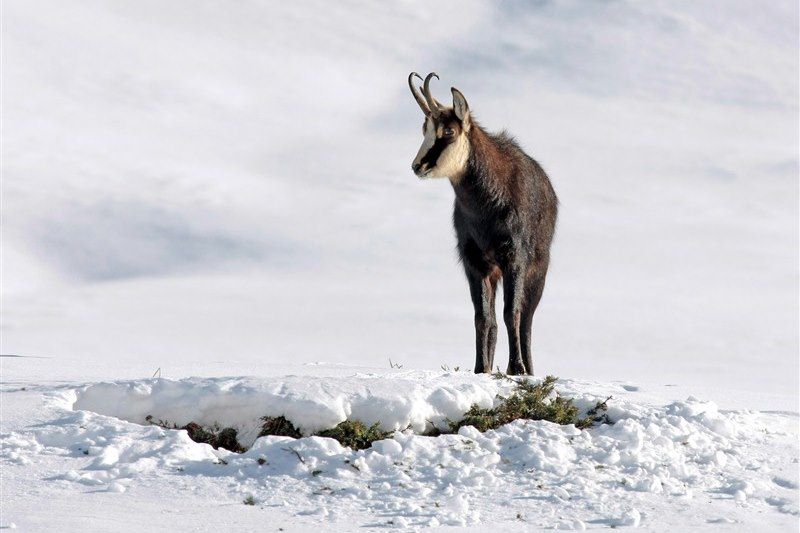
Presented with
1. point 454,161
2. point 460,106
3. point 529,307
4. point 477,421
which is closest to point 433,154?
point 454,161

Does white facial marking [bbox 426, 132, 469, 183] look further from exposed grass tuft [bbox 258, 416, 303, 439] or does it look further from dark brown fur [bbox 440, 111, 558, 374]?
exposed grass tuft [bbox 258, 416, 303, 439]

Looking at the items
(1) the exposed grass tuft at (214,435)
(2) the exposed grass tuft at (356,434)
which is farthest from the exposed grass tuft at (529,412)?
(1) the exposed grass tuft at (214,435)

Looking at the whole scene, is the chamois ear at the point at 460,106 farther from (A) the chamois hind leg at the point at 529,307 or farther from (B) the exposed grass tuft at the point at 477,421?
(B) the exposed grass tuft at the point at 477,421

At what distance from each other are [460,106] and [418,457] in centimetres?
462

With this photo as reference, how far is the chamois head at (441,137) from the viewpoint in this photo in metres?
9.99

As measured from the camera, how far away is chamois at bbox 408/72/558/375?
10.1 meters

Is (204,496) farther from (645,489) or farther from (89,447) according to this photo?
(645,489)

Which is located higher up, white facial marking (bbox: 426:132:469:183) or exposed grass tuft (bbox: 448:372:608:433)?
white facial marking (bbox: 426:132:469:183)

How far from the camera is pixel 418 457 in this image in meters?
6.82

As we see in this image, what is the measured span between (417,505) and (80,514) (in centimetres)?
209

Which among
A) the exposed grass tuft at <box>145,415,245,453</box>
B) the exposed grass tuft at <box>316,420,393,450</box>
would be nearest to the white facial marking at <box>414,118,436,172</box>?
the exposed grass tuft at <box>316,420,393,450</box>

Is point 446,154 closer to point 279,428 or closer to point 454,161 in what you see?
point 454,161

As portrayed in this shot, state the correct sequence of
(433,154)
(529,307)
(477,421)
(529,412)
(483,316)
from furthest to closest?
1. (529,307)
2. (483,316)
3. (433,154)
4. (529,412)
5. (477,421)

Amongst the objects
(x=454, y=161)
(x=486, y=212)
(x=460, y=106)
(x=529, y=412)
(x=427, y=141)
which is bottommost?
(x=529, y=412)
